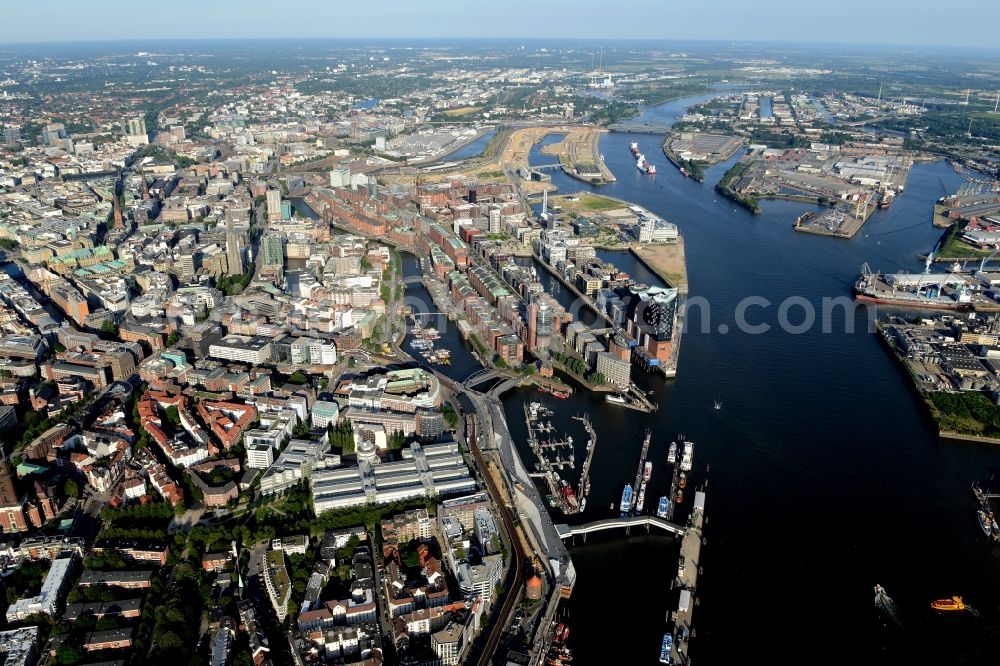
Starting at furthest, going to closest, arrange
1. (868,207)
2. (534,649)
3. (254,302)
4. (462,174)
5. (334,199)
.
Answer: (462,174), (868,207), (334,199), (254,302), (534,649)

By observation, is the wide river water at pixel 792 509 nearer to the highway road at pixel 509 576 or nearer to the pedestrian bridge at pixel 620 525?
the pedestrian bridge at pixel 620 525

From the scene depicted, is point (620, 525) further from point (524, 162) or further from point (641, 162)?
point (641, 162)

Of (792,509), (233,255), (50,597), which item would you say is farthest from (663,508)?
(233,255)

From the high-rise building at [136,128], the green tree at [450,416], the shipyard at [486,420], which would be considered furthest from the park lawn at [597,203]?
the high-rise building at [136,128]

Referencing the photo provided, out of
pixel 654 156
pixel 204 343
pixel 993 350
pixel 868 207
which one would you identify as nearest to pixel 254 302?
pixel 204 343

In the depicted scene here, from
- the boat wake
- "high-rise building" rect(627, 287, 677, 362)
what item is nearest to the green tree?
"high-rise building" rect(627, 287, 677, 362)

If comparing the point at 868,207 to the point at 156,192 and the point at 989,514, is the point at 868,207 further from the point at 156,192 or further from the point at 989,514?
the point at 156,192

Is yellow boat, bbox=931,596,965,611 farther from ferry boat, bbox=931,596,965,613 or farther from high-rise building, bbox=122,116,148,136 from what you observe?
high-rise building, bbox=122,116,148,136
